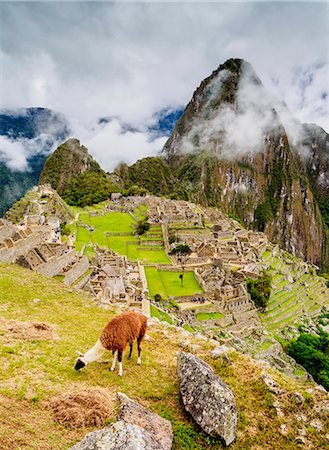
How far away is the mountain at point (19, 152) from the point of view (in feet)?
154

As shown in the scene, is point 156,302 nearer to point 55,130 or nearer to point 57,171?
point 55,130

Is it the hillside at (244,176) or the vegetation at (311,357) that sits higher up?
the hillside at (244,176)

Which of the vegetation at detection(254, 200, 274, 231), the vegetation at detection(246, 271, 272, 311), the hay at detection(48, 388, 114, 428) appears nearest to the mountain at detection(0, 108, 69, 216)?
the vegetation at detection(246, 271, 272, 311)

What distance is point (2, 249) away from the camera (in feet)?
56.0

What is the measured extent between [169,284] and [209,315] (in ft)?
17.5

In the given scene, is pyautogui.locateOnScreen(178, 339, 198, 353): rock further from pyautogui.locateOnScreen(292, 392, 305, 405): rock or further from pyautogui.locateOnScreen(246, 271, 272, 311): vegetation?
pyautogui.locateOnScreen(246, 271, 272, 311): vegetation

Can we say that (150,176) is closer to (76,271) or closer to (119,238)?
(119,238)

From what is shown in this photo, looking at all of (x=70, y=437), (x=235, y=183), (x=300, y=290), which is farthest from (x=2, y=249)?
(x=235, y=183)

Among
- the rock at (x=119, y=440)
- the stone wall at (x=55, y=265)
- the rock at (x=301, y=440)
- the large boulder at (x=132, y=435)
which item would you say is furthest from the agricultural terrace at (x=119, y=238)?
the rock at (x=119, y=440)

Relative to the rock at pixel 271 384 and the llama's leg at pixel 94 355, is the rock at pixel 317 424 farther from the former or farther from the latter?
the llama's leg at pixel 94 355

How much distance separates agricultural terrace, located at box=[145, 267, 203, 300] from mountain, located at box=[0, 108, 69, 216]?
2484 cm

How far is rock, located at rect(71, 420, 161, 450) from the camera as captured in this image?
3885 mm

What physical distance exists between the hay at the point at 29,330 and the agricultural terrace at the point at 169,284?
63.6 ft

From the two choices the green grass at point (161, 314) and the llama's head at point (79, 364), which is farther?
the green grass at point (161, 314)
